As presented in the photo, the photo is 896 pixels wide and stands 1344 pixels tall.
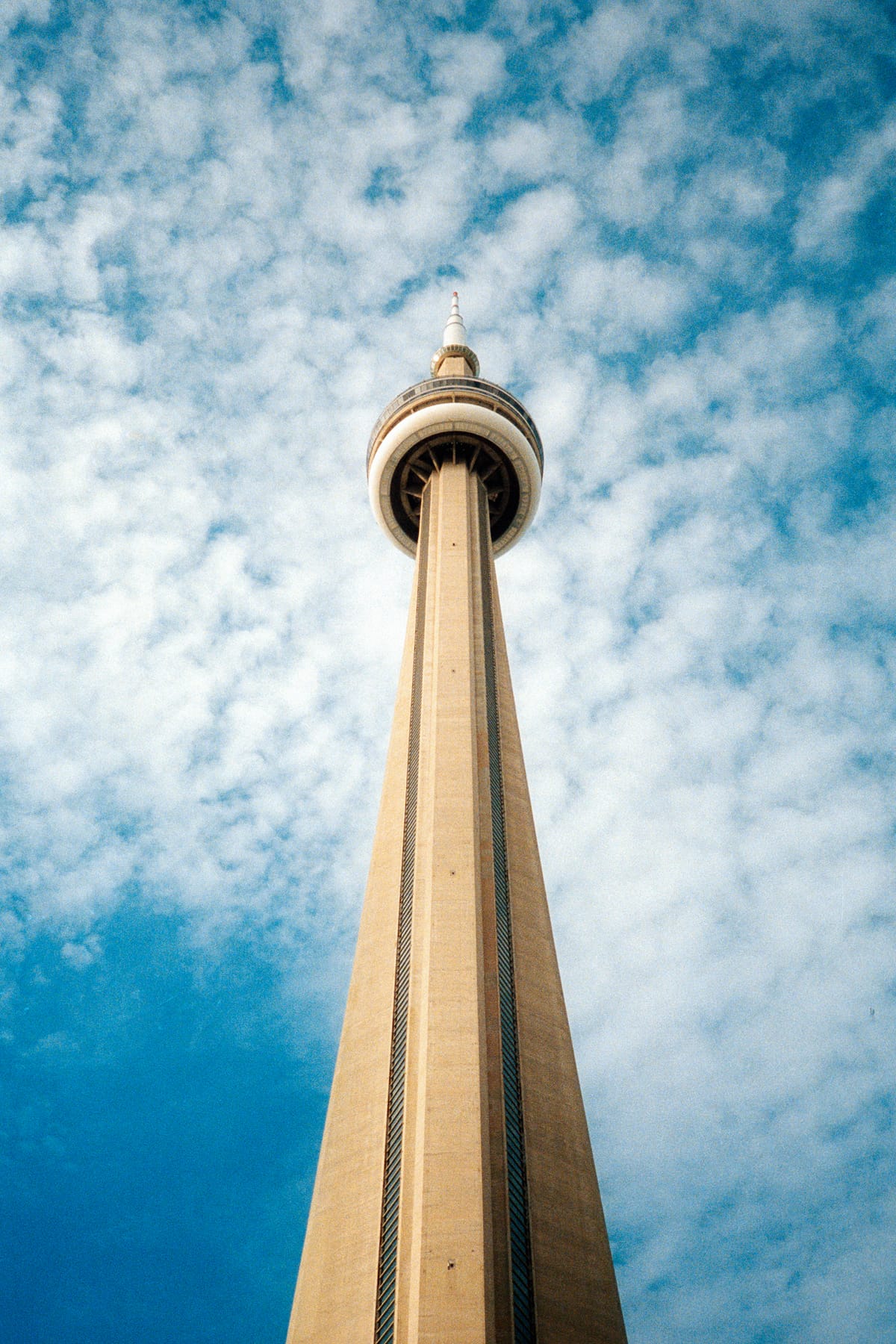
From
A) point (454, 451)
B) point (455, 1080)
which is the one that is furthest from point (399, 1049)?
point (454, 451)

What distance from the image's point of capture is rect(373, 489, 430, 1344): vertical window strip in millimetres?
19156

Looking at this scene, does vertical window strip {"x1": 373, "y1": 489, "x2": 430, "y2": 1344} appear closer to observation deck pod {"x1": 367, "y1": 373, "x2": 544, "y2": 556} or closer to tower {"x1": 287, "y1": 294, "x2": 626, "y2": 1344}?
tower {"x1": 287, "y1": 294, "x2": 626, "y2": 1344}

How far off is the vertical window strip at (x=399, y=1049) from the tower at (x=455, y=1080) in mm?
49

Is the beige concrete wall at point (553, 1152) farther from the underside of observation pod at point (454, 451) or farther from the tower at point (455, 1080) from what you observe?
the underside of observation pod at point (454, 451)

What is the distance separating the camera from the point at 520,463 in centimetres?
4744

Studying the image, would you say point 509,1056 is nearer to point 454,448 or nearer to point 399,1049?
point 399,1049

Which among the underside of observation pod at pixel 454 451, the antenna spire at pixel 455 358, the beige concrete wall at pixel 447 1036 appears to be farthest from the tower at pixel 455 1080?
the antenna spire at pixel 455 358

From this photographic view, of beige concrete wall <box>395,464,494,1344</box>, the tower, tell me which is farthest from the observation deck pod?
beige concrete wall <box>395,464,494,1344</box>

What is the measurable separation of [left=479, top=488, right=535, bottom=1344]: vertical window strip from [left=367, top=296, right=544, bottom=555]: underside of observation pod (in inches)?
553

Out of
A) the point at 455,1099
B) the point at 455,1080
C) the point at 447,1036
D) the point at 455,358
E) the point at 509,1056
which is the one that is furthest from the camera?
the point at 455,358

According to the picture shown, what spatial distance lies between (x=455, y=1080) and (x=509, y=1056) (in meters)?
3.08

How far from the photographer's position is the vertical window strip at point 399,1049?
19156 millimetres

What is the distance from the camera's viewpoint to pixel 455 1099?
20453 mm

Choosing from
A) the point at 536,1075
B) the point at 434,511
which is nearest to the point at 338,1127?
the point at 536,1075
